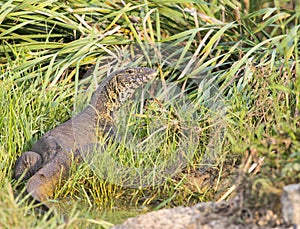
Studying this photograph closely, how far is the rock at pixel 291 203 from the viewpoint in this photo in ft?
9.85

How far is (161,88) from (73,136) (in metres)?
1.07

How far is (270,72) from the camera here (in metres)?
5.04

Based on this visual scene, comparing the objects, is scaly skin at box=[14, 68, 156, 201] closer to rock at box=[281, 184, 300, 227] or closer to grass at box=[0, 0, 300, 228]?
grass at box=[0, 0, 300, 228]

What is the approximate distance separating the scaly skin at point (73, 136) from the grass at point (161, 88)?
0.13 m

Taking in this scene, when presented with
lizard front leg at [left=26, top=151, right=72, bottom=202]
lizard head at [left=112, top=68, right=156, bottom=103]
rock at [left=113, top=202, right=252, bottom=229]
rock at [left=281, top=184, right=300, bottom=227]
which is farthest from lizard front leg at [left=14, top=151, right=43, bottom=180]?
rock at [left=281, top=184, right=300, bottom=227]

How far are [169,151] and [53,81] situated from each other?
1555mm

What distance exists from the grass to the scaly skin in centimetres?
13

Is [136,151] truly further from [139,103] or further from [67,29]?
[67,29]

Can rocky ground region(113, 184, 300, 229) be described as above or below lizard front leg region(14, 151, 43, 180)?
above

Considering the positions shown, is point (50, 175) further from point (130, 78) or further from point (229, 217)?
point (229, 217)

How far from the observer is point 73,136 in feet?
17.3

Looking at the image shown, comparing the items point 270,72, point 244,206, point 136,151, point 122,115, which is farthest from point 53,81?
point 244,206

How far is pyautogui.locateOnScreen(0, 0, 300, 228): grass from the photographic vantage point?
162 inches

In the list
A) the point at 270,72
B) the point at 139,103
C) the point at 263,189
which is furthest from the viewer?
the point at 139,103
